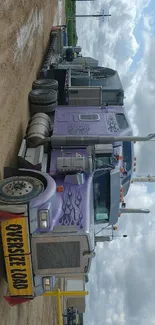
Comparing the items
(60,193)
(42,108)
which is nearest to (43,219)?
(60,193)

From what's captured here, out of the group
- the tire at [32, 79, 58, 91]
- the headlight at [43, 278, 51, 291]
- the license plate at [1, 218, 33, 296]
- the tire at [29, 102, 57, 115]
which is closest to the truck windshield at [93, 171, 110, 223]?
the headlight at [43, 278, 51, 291]

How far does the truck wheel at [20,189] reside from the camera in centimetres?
897

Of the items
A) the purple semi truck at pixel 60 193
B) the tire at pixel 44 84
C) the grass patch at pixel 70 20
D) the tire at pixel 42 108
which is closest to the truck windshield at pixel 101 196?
the purple semi truck at pixel 60 193

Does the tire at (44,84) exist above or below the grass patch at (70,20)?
below

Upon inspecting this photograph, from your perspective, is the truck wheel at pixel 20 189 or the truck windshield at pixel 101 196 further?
the truck windshield at pixel 101 196

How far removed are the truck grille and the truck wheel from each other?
111 cm

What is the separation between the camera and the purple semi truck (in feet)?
29.5

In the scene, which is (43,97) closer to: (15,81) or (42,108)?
(42,108)

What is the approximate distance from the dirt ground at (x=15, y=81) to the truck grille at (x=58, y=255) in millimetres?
1655

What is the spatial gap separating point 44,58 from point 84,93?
6.99m

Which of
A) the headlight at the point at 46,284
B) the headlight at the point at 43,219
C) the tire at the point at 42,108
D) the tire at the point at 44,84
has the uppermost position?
the tire at the point at 44,84

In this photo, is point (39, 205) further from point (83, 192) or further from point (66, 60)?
point (66, 60)

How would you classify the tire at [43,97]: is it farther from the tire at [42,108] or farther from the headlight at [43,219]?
the headlight at [43,219]

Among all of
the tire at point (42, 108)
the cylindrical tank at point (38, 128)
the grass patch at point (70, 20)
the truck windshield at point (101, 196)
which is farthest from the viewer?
the grass patch at point (70, 20)
